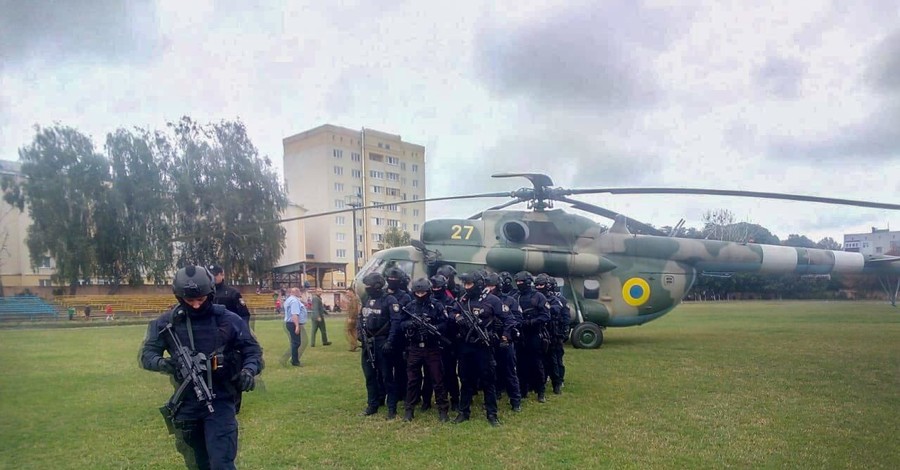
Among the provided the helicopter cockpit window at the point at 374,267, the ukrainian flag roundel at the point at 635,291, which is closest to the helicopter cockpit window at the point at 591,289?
the ukrainian flag roundel at the point at 635,291

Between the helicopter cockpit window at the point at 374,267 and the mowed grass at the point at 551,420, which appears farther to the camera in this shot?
the helicopter cockpit window at the point at 374,267

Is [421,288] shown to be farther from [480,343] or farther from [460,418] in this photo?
[460,418]

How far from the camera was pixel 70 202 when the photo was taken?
1029 inches

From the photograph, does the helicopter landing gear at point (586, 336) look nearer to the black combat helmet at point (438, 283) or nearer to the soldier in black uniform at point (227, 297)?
the black combat helmet at point (438, 283)

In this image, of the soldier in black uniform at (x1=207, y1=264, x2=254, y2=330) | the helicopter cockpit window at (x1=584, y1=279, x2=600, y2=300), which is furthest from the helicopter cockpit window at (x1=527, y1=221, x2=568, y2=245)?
the soldier in black uniform at (x1=207, y1=264, x2=254, y2=330)

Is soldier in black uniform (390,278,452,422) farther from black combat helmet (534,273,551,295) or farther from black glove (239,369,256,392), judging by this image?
black glove (239,369,256,392)

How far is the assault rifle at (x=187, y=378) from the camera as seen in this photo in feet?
12.9

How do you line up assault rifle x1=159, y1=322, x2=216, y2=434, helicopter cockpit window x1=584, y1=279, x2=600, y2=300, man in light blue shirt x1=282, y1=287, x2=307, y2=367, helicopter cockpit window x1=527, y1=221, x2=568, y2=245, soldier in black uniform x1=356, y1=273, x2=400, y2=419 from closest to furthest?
assault rifle x1=159, y1=322, x2=216, y2=434
soldier in black uniform x1=356, y1=273, x2=400, y2=419
man in light blue shirt x1=282, y1=287, x2=307, y2=367
helicopter cockpit window x1=527, y1=221, x2=568, y2=245
helicopter cockpit window x1=584, y1=279, x2=600, y2=300

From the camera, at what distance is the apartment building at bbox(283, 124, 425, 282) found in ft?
159

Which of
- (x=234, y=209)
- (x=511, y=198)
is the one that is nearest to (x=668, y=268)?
(x=511, y=198)

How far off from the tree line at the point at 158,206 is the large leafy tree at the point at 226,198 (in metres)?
0.07

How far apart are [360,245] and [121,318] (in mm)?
29197

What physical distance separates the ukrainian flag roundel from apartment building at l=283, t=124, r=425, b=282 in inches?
1340

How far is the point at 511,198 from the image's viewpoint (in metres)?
12.8
